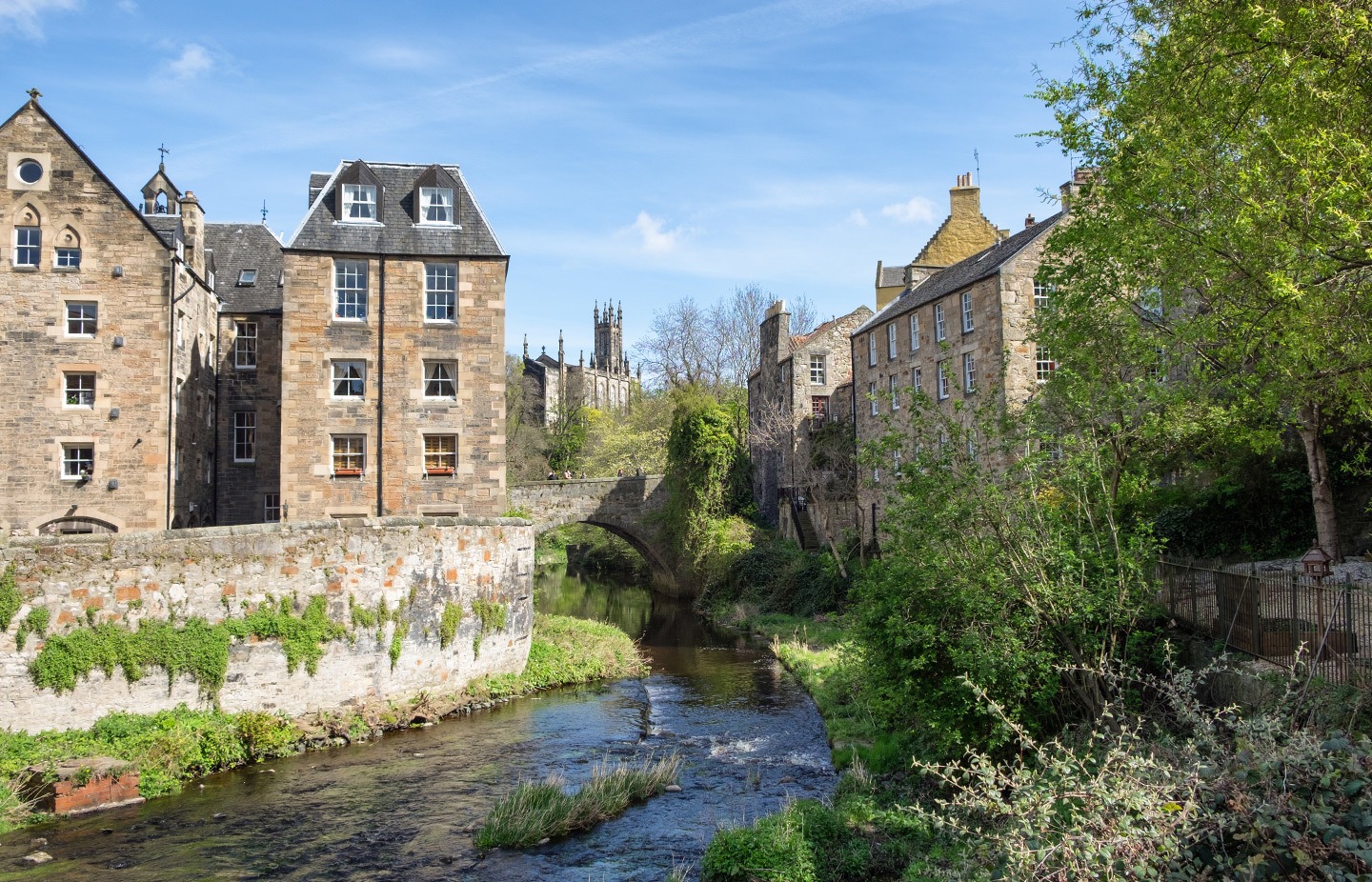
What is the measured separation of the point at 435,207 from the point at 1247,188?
2234 cm

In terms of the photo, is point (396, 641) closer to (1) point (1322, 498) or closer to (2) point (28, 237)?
(2) point (28, 237)

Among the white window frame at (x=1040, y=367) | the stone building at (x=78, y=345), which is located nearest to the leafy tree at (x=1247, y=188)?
the white window frame at (x=1040, y=367)

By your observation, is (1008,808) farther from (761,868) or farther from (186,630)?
(186,630)

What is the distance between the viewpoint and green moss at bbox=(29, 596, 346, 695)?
16016mm

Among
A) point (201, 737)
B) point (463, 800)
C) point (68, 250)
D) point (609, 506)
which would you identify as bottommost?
point (463, 800)

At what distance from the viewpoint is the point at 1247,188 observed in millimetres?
11000

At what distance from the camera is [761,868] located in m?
11.2

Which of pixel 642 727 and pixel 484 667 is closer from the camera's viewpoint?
pixel 642 727

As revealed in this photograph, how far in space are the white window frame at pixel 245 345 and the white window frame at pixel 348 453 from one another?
6.89 m

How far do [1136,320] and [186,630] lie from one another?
16.9m

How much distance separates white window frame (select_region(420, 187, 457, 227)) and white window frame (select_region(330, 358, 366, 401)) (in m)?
4.74

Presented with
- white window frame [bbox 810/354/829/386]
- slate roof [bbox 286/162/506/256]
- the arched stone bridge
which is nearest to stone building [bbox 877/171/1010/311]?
white window frame [bbox 810/354/829/386]

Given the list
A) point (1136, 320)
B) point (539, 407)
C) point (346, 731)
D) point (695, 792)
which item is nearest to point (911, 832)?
point (695, 792)

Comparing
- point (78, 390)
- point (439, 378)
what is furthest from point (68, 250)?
point (439, 378)
